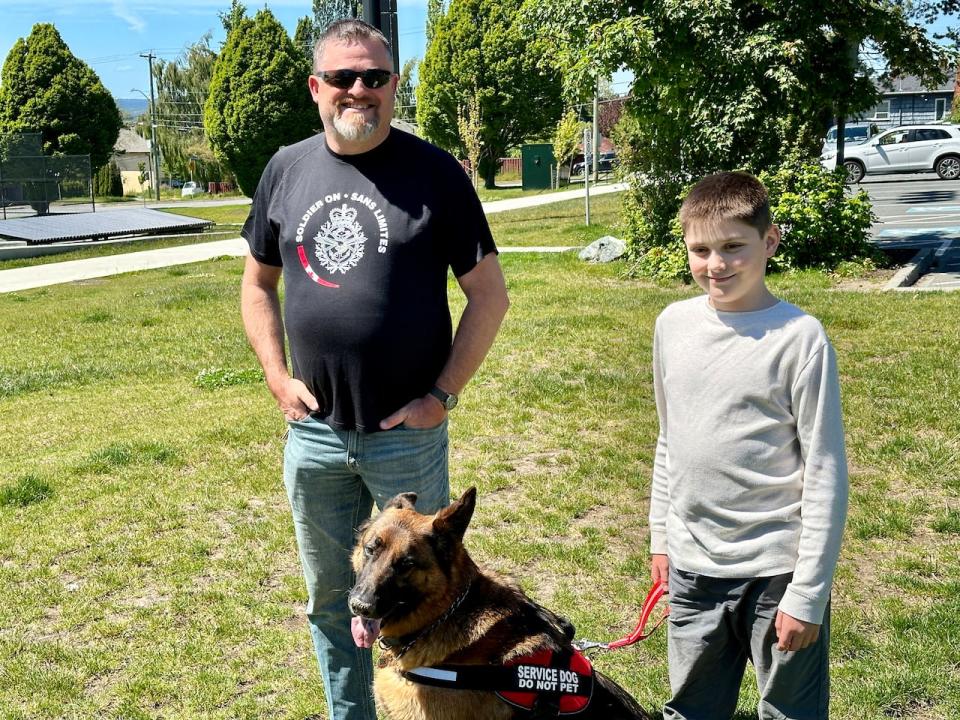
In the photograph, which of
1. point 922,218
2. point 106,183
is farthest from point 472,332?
point 106,183

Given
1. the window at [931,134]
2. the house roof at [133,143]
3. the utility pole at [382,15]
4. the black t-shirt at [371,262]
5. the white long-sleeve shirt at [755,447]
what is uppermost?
the house roof at [133,143]

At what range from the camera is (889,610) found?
4.31 metres

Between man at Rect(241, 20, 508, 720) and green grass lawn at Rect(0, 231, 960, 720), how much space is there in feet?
4.12

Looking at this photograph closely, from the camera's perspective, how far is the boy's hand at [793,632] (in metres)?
2.38

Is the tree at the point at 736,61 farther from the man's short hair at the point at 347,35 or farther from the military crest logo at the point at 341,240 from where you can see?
the military crest logo at the point at 341,240

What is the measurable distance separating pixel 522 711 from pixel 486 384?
19.3ft

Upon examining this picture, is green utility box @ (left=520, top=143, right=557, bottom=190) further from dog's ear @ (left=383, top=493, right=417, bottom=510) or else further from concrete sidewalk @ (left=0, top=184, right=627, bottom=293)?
dog's ear @ (left=383, top=493, right=417, bottom=510)

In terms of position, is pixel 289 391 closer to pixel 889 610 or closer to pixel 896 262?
pixel 889 610

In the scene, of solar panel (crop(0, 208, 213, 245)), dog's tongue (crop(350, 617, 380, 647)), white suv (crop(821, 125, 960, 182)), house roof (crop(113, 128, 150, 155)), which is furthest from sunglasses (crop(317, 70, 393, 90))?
house roof (crop(113, 128, 150, 155))

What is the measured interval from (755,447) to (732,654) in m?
0.69

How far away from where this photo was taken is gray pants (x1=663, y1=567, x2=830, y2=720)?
251cm

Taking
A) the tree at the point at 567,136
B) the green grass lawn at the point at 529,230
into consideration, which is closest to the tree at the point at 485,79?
the tree at the point at 567,136

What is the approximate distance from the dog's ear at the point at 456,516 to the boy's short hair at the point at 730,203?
3.39ft

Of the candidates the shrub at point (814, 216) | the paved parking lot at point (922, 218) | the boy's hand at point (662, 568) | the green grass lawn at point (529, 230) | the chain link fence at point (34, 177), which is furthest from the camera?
the chain link fence at point (34, 177)
